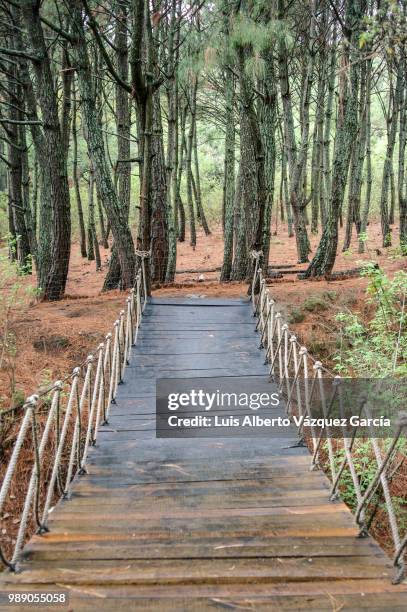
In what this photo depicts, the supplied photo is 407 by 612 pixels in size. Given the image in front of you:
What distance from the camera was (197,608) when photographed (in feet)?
7.34

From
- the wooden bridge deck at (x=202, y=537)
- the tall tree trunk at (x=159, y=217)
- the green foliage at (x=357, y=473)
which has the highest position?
the tall tree trunk at (x=159, y=217)

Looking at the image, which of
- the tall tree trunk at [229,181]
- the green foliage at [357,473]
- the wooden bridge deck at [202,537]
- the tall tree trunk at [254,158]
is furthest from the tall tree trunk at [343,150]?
the wooden bridge deck at [202,537]

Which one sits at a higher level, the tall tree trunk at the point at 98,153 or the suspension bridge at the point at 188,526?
the tall tree trunk at the point at 98,153

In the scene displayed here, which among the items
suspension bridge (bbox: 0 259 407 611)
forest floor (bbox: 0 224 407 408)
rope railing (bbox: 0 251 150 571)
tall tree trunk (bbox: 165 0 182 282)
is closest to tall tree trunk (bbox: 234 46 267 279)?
forest floor (bbox: 0 224 407 408)

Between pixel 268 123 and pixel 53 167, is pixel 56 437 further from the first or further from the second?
pixel 268 123

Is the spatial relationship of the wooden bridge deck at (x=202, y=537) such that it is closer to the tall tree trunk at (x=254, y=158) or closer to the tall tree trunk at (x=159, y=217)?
the tall tree trunk at (x=254, y=158)

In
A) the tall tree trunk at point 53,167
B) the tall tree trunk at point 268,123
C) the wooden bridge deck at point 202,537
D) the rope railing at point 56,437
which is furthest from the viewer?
the tall tree trunk at point 268,123

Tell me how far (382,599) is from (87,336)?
6253mm

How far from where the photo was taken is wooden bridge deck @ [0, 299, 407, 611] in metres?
2.33

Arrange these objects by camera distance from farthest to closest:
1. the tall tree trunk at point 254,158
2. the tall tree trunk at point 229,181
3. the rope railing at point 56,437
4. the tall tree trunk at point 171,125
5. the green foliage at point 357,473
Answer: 1. the tall tree trunk at point 229,181
2. the tall tree trunk at point 171,125
3. the tall tree trunk at point 254,158
4. the green foliage at point 357,473
5. the rope railing at point 56,437

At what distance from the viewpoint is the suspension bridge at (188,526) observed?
7.74 feet

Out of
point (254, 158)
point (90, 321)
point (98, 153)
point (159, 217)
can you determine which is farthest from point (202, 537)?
A: point (159, 217)

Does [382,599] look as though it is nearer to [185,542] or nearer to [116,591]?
[185,542]

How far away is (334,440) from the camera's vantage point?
20.1 feet
